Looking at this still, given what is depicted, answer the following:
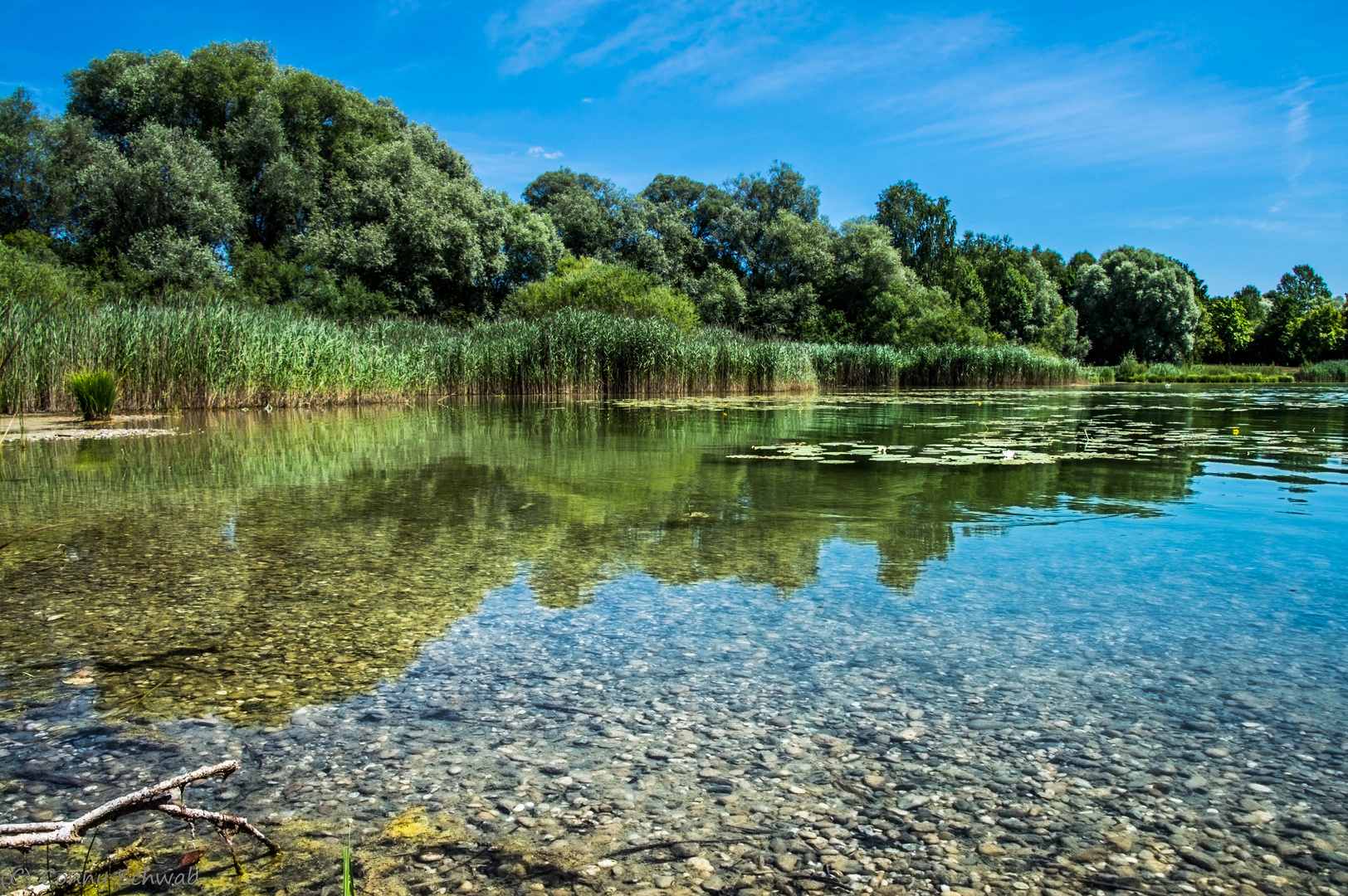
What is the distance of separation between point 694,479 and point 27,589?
4155 mm

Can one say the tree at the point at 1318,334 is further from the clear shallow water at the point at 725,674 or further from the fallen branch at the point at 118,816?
the fallen branch at the point at 118,816

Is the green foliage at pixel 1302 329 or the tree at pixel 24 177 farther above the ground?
the tree at pixel 24 177

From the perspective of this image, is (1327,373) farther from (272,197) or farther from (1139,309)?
(272,197)

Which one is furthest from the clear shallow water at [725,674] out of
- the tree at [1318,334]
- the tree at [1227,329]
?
the tree at [1227,329]

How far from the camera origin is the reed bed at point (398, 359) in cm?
1330

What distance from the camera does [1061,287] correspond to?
72688 millimetres

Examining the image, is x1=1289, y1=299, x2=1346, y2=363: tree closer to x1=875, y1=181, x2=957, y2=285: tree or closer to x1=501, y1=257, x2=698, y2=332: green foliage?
x1=875, y1=181, x2=957, y2=285: tree

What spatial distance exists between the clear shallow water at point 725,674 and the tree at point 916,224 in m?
54.7

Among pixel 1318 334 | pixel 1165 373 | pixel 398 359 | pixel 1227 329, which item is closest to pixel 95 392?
pixel 398 359

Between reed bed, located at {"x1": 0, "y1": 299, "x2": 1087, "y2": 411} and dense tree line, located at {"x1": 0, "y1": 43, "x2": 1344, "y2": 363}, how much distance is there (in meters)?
8.87

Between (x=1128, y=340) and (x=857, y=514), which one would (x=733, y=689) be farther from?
(x=1128, y=340)

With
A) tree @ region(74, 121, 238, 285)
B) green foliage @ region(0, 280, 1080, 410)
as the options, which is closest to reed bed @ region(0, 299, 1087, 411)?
green foliage @ region(0, 280, 1080, 410)

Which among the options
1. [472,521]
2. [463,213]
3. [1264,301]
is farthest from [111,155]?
[1264,301]

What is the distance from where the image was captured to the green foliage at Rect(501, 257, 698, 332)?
33.8m
